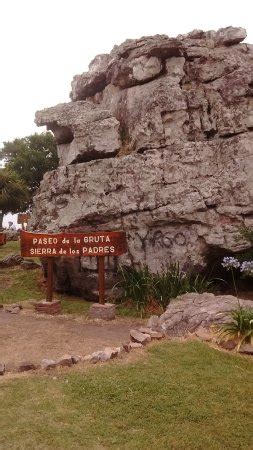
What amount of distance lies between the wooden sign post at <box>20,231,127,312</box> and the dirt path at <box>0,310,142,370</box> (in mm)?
1159

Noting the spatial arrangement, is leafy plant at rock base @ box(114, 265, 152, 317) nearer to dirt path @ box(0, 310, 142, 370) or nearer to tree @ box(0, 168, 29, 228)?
dirt path @ box(0, 310, 142, 370)

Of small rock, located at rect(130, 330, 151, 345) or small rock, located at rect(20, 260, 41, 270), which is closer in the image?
small rock, located at rect(130, 330, 151, 345)

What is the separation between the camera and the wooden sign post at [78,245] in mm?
13234

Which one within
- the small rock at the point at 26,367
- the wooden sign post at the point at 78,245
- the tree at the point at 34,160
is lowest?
the small rock at the point at 26,367

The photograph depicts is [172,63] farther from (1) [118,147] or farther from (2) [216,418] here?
(2) [216,418]

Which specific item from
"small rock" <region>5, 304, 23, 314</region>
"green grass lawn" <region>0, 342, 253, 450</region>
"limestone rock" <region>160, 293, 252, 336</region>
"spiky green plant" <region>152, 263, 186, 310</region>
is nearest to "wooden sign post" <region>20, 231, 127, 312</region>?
"small rock" <region>5, 304, 23, 314</region>

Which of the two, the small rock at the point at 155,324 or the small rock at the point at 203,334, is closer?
the small rock at the point at 203,334

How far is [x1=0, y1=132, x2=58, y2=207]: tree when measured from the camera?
3691cm

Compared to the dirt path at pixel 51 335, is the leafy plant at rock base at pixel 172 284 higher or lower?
higher

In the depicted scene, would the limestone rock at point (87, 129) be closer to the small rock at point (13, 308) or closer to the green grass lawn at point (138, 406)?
the small rock at point (13, 308)

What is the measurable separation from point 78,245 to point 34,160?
2527 centimetres

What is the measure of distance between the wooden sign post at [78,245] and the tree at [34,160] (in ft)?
74.7

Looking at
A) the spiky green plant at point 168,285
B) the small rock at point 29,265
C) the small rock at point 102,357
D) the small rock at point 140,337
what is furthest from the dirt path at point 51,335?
the small rock at point 29,265

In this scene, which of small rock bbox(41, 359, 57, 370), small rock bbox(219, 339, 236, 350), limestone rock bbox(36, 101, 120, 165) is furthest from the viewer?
limestone rock bbox(36, 101, 120, 165)
